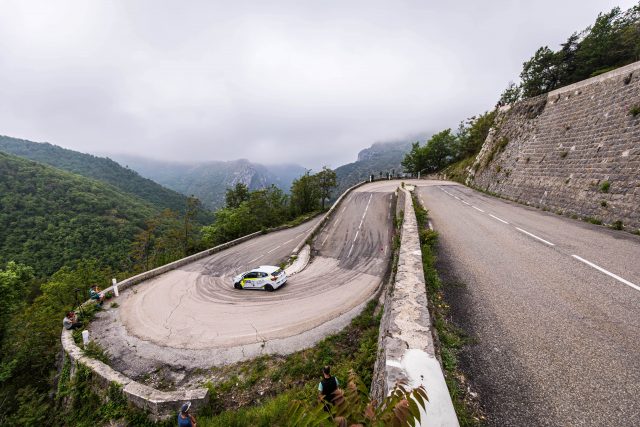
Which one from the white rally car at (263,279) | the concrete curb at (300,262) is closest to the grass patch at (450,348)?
the white rally car at (263,279)

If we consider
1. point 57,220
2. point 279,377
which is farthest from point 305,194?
point 57,220

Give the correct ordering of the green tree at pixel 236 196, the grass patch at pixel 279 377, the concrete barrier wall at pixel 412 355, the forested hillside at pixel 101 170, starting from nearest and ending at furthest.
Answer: the concrete barrier wall at pixel 412 355, the grass patch at pixel 279 377, the green tree at pixel 236 196, the forested hillside at pixel 101 170

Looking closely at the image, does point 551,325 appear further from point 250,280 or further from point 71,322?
point 71,322

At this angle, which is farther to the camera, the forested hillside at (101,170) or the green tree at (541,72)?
the forested hillside at (101,170)

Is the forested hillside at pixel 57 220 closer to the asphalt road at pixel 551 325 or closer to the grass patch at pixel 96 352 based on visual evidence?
the grass patch at pixel 96 352

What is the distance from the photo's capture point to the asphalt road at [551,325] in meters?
2.86

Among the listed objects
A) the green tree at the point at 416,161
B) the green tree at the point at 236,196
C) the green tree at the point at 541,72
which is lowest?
the green tree at the point at 236,196

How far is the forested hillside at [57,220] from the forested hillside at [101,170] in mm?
51134

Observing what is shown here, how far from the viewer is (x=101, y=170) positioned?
552ft

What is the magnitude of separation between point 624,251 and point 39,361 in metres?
25.8

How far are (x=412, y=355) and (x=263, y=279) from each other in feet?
40.3

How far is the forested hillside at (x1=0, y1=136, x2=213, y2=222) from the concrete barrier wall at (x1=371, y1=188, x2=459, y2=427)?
443 feet

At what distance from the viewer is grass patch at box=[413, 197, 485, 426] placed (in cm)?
286

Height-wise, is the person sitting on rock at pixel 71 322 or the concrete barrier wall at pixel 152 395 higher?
the concrete barrier wall at pixel 152 395
